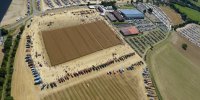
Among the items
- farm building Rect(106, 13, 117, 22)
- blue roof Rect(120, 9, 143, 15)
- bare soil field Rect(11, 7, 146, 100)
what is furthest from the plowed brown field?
blue roof Rect(120, 9, 143, 15)

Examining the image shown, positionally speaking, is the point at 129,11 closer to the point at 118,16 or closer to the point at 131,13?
the point at 131,13

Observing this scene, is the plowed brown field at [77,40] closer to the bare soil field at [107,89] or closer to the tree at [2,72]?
the bare soil field at [107,89]

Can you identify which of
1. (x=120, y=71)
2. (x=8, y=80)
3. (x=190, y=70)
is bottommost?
(x=190, y=70)

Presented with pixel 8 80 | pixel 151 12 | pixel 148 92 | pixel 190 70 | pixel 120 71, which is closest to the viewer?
pixel 8 80

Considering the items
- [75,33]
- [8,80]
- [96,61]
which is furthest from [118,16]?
[8,80]

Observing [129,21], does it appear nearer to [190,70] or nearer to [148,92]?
[190,70]

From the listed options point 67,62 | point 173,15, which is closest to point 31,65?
point 67,62
